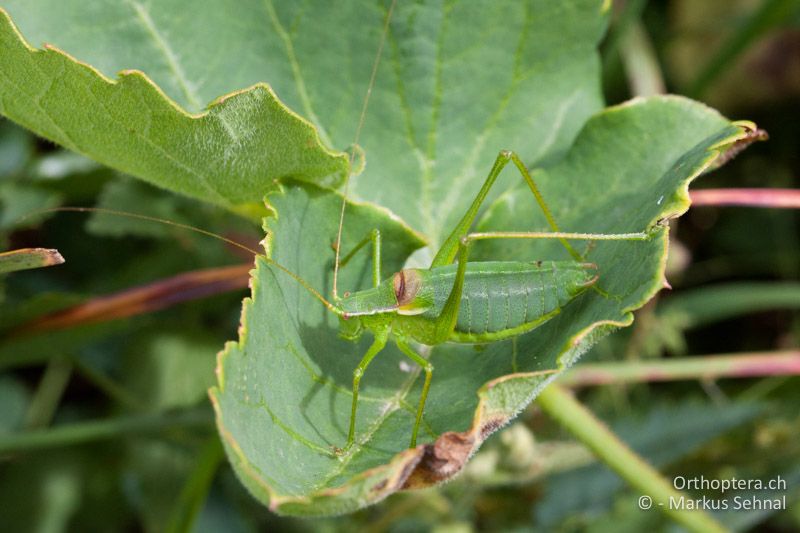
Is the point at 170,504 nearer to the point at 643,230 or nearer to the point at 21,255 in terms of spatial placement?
the point at 21,255

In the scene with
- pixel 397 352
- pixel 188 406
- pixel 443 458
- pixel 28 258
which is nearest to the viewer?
pixel 443 458

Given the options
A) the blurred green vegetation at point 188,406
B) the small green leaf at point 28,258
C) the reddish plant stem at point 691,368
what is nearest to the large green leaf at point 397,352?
the small green leaf at point 28,258

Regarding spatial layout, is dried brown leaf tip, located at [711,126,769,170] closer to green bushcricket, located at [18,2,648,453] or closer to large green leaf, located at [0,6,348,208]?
green bushcricket, located at [18,2,648,453]

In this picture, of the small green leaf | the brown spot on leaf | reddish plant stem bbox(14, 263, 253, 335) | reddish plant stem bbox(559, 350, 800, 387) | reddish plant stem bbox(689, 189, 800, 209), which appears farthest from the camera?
reddish plant stem bbox(559, 350, 800, 387)

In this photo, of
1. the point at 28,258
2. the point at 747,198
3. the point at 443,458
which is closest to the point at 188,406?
the point at 28,258

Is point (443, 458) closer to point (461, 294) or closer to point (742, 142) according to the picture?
point (461, 294)

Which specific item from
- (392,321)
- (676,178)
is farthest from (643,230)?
(392,321)

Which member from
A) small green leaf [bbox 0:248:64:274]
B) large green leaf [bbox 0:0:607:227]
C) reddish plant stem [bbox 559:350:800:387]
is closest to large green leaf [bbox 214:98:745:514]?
large green leaf [bbox 0:0:607:227]
